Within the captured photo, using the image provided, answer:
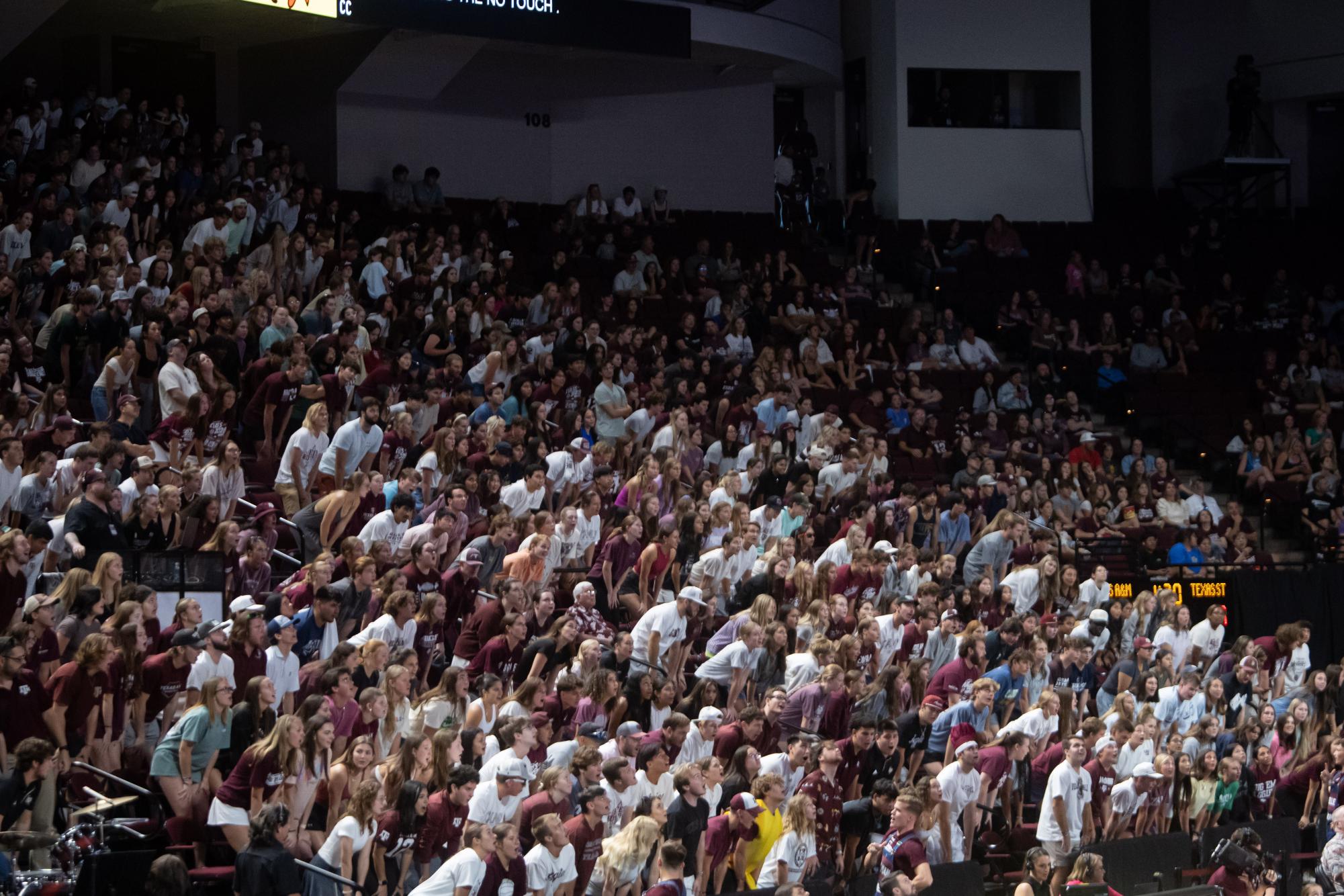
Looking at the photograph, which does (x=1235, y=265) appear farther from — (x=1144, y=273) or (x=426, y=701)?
(x=426, y=701)

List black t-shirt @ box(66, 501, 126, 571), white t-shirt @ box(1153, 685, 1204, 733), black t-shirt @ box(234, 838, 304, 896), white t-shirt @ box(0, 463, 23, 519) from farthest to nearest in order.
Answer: white t-shirt @ box(1153, 685, 1204, 733) < white t-shirt @ box(0, 463, 23, 519) < black t-shirt @ box(66, 501, 126, 571) < black t-shirt @ box(234, 838, 304, 896)

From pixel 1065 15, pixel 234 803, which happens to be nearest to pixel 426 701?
pixel 234 803

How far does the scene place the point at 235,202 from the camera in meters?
16.1

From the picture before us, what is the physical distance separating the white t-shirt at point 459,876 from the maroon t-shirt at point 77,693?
2.17 metres

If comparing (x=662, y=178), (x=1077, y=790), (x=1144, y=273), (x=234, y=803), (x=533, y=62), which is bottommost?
(x=1077, y=790)

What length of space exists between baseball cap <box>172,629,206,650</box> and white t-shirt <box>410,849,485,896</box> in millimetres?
2077

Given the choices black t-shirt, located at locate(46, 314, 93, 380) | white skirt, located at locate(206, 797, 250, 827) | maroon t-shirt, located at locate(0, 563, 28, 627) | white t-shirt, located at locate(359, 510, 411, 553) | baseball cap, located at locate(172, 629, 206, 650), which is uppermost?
black t-shirt, located at locate(46, 314, 93, 380)

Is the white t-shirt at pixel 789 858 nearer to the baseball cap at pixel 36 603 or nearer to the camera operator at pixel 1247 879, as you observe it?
the camera operator at pixel 1247 879

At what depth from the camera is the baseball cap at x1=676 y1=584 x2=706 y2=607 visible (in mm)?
12320

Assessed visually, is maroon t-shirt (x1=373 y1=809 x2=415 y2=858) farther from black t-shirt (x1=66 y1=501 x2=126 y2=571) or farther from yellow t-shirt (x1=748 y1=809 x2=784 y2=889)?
black t-shirt (x1=66 y1=501 x2=126 y2=571)

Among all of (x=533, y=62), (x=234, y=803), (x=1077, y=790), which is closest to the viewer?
(x=234, y=803)

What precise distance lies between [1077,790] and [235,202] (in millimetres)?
9387

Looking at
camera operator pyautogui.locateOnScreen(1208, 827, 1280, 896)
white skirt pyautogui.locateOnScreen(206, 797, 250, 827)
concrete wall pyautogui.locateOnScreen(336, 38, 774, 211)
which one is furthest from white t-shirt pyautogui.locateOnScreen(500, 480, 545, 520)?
concrete wall pyautogui.locateOnScreen(336, 38, 774, 211)

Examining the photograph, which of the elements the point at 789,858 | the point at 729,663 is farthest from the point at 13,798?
the point at 729,663
